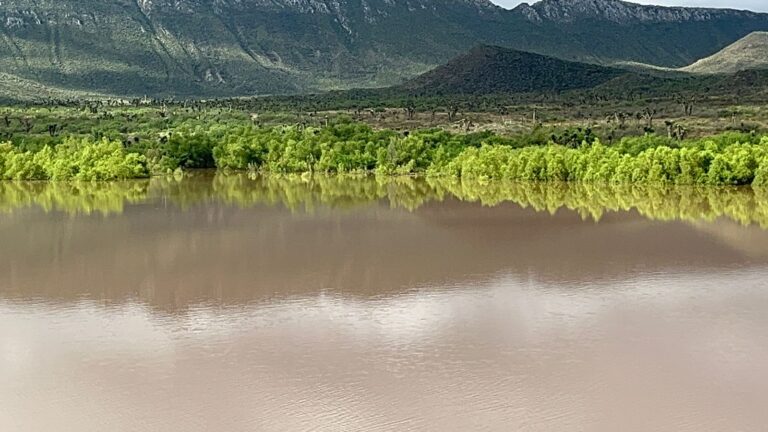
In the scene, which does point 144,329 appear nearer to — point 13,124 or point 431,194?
point 431,194

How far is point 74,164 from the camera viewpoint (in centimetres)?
7419

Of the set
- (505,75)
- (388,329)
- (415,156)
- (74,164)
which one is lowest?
(388,329)

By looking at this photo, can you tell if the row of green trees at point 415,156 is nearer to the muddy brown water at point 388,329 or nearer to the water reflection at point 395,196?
the water reflection at point 395,196

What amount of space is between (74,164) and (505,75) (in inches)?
4771

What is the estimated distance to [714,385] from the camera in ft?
65.9

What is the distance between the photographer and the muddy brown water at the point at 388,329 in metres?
19.0

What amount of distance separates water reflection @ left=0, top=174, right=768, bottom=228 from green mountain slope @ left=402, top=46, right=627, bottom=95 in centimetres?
10061

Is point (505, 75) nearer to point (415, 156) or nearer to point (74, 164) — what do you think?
point (415, 156)

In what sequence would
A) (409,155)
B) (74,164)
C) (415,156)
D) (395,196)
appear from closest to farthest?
1. (395,196)
2. (74,164)
3. (415,156)
4. (409,155)

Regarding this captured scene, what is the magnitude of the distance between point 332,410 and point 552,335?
23.7 feet

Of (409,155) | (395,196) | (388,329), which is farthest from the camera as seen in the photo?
(409,155)

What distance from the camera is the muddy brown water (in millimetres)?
18969

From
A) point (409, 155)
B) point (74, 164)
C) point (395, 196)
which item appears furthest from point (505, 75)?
point (395, 196)

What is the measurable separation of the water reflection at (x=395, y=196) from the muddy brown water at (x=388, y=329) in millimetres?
7498
